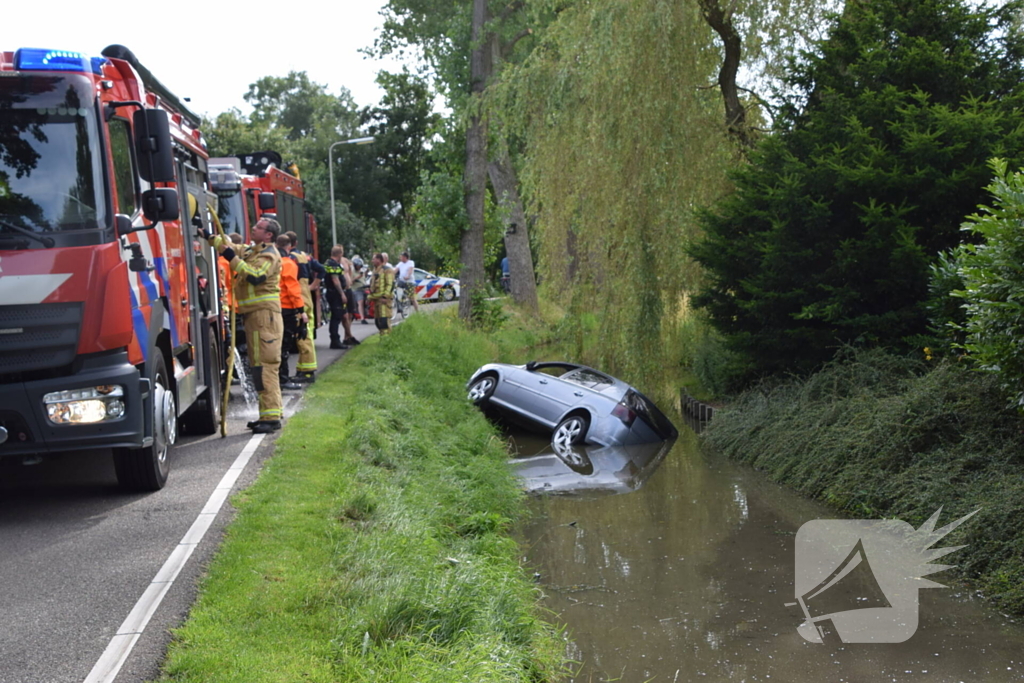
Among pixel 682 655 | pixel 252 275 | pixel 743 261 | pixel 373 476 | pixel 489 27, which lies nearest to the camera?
pixel 682 655

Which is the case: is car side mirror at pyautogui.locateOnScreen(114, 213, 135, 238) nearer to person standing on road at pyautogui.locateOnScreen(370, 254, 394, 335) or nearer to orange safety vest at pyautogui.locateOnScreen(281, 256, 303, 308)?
orange safety vest at pyautogui.locateOnScreen(281, 256, 303, 308)

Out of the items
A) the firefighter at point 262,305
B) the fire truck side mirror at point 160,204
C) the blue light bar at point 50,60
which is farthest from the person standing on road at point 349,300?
the blue light bar at point 50,60

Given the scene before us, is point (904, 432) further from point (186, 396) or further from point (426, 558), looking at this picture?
point (186, 396)

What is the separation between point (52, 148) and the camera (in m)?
7.25

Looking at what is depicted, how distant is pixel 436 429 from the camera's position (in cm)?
1212

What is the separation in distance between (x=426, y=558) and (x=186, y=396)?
3640mm

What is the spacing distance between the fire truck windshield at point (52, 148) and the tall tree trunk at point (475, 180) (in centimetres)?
1516

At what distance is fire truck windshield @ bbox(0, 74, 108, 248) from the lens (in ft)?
23.5

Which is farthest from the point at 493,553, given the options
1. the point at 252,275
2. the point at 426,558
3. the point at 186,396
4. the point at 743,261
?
the point at 743,261

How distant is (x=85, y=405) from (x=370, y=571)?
2549 mm

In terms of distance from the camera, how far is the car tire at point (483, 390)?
14.9m

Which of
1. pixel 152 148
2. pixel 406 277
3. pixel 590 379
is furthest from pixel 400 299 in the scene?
pixel 152 148

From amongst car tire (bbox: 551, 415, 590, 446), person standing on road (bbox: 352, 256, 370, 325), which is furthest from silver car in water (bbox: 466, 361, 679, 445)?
person standing on road (bbox: 352, 256, 370, 325)

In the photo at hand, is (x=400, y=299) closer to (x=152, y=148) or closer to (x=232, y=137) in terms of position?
(x=152, y=148)
